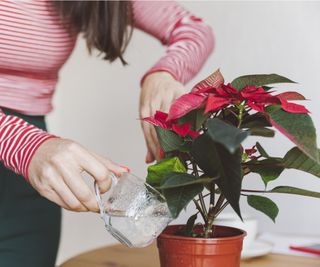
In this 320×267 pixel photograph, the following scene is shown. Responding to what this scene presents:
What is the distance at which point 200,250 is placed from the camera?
2.14 feet

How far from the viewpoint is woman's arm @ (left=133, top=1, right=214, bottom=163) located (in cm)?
100

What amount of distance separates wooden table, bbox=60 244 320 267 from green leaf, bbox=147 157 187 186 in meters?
0.38

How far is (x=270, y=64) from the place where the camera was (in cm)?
162

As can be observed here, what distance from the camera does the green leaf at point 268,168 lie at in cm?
66

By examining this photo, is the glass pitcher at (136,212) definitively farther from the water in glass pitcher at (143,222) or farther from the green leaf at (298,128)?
the green leaf at (298,128)

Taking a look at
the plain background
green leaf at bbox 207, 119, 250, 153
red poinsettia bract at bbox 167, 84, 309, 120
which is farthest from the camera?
the plain background

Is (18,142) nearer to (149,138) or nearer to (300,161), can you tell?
(149,138)

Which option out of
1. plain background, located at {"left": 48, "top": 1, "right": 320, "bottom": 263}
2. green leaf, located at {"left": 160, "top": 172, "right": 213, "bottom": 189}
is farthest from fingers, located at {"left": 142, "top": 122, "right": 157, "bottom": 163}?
plain background, located at {"left": 48, "top": 1, "right": 320, "bottom": 263}

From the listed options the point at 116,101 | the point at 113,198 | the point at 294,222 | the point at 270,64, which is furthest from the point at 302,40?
the point at 113,198

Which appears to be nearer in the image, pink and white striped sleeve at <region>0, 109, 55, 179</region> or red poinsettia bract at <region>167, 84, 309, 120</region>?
red poinsettia bract at <region>167, 84, 309, 120</region>

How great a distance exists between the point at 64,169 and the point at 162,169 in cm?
13

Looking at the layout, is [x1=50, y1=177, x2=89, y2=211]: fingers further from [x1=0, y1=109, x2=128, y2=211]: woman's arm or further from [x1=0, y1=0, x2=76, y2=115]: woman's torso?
[x1=0, y1=0, x2=76, y2=115]: woman's torso

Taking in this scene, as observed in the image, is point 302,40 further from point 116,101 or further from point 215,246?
point 215,246

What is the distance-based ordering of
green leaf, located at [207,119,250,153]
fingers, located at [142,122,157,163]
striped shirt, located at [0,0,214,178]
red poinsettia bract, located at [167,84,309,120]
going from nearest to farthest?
1. green leaf, located at [207,119,250,153]
2. red poinsettia bract, located at [167,84,309,120]
3. fingers, located at [142,122,157,163]
4. striped shirt, located at [0,0,214,178]
